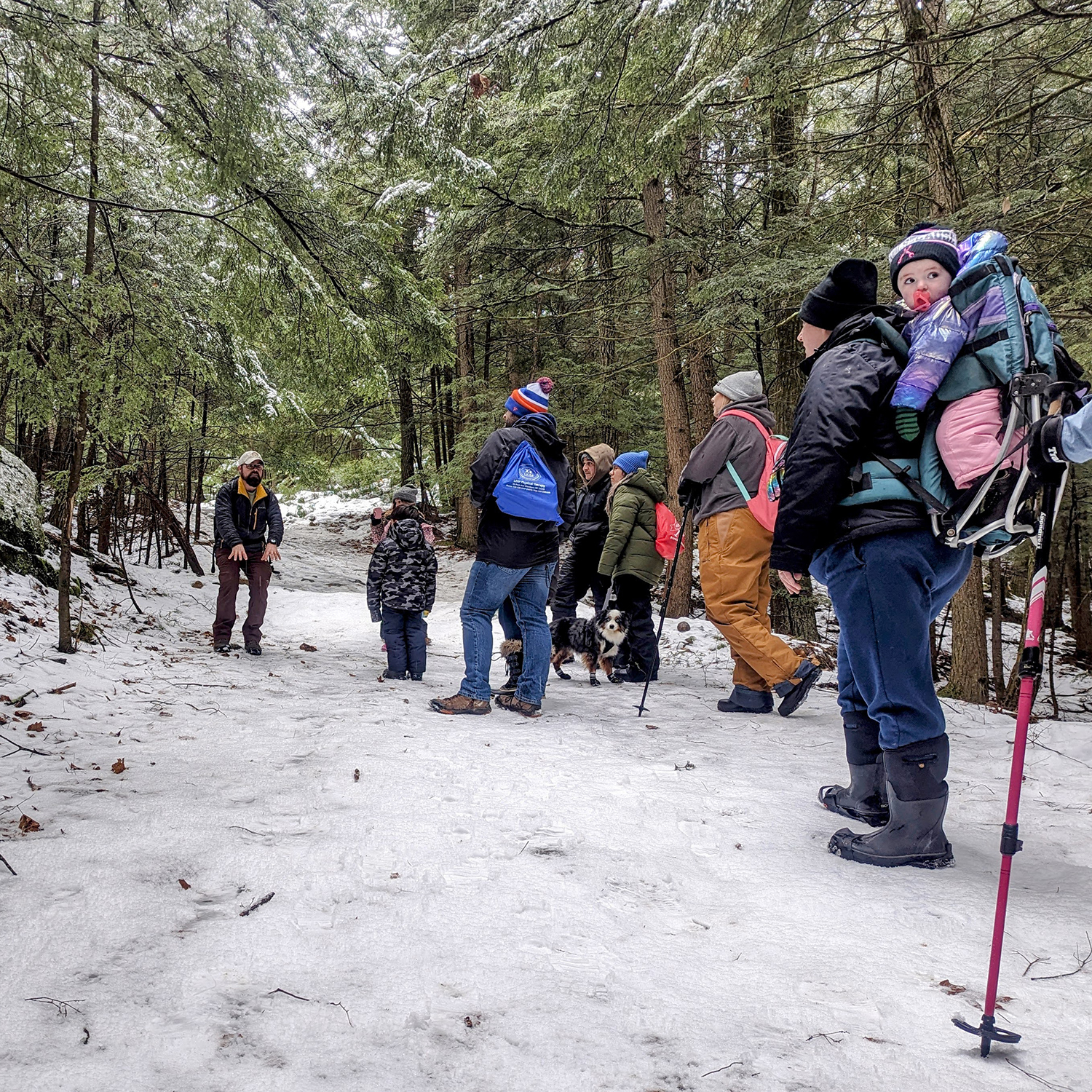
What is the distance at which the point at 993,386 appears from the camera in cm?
256

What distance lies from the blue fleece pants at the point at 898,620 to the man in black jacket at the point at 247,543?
6672 millimetres

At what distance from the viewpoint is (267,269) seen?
5484mm

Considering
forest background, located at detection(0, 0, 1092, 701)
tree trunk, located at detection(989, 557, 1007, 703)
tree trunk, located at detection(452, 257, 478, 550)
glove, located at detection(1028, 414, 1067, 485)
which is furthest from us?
tree trunk, located at detection(452, 257, 478, 550)

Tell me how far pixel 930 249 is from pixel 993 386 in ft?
2.07

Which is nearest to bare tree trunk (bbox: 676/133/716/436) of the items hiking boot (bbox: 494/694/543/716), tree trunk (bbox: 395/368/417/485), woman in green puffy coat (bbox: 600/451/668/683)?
woman in green puffy coat (bbox: 600/451/668/683)

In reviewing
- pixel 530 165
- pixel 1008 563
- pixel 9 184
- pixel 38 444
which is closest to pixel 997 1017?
pixel 9 184

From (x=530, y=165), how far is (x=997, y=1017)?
9.80 meters

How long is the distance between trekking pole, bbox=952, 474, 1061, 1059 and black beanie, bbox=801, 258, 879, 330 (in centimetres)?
118

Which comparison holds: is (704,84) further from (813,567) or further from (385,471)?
(385,471)

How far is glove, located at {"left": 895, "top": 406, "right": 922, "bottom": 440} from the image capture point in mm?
2785

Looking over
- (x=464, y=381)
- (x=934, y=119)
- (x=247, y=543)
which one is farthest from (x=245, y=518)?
(x=464, y=381)

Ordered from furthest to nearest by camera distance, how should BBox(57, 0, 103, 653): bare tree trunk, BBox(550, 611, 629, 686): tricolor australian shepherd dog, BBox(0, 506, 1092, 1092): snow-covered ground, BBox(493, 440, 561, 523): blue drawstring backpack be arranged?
1. BBox(550, 611, 629, 686): tricolor australian shepherd dog
2. BBox(57, 0, 103, 653): bare tree trunk
3. BBox(493, 440, 561, 523): blue drawstring backpack
4. BBox(0, 506, 1092, 1092): snow-covered ground

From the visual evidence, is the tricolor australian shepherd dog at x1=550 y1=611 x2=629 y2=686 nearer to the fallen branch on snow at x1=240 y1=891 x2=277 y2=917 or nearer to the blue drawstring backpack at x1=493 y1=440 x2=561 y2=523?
the blue drawstring backpack at x1=493 y1=440 x2=561 y2=523

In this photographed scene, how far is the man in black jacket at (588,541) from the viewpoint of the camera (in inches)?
306
